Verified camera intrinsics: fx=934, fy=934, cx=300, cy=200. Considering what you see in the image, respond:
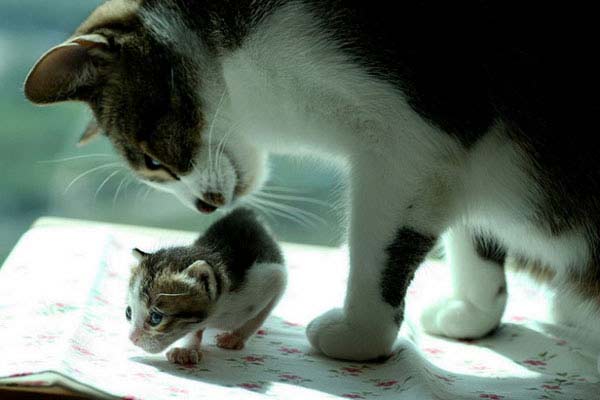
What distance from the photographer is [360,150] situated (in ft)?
4.00

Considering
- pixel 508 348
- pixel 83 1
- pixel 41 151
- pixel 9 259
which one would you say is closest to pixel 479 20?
pixel 508 348

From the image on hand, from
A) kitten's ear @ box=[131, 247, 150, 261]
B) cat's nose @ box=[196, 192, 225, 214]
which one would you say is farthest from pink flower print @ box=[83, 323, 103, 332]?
cat's nose @ box=[196, 192, 225, 214]

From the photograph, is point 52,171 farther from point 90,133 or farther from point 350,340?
point 350,340

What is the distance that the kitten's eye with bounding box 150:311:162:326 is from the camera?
1243mm

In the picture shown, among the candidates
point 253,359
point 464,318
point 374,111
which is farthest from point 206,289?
point 464,318

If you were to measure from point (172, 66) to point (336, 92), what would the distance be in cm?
24

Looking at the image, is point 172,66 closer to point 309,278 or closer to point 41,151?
point 309,278

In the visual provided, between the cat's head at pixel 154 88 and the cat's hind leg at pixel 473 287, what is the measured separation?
40 centimetres

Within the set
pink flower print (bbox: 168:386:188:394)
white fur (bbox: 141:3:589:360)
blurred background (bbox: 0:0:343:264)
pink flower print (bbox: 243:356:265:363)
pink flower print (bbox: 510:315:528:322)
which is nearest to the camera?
pink flower print (bbox: 168:386:188:394)

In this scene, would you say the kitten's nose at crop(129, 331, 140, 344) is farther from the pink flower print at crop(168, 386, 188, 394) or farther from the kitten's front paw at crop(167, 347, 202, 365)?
the pink flower print at crop(168, 386, 188, 394)

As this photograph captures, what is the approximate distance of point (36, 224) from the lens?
179cm

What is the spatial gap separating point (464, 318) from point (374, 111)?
46cm

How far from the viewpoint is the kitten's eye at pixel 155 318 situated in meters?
1.24

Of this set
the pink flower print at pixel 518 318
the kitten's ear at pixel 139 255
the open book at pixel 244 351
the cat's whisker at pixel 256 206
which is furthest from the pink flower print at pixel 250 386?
the pink flower print at pixel 518 318
